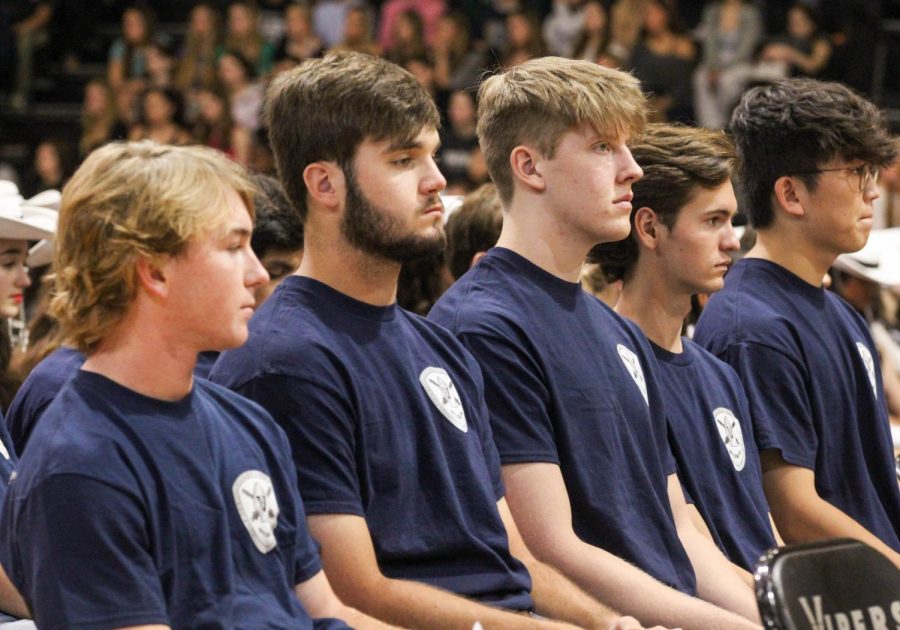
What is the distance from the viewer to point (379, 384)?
2869mm

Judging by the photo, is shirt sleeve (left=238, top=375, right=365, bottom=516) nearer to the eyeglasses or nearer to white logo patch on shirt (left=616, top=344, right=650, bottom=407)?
white logo patch on shirt (left=616, top=344, right=650, bottom=407)

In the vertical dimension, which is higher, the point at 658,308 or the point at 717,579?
the point at 658,308

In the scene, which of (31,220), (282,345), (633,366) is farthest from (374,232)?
(31,220)

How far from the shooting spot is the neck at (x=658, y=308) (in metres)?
3.75

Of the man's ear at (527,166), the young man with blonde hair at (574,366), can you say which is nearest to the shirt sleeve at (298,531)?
the young man with blonde hair at (574,366)

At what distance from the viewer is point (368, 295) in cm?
297

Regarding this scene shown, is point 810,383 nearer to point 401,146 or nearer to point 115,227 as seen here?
point 401,146

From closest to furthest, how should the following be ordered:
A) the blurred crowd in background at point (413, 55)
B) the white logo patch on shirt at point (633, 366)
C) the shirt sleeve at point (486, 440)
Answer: the shirt sleeve at point (486, 440) → the white logo patch on shirt at point (633, 366) → the blurred crowd in background at point (413, 55)

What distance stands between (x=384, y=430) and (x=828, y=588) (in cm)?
88

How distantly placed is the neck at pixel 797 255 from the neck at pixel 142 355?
7.12 feet

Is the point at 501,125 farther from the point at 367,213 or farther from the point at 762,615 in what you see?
the point at 762,615

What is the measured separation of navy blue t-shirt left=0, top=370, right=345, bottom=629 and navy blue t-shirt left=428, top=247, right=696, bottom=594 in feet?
2.37

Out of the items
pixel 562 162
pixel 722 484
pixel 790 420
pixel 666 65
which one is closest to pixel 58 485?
pixel 562 162

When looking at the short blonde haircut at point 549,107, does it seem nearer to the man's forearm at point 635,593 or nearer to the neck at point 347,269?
the neck at point 347,269
